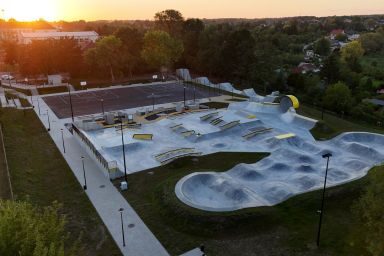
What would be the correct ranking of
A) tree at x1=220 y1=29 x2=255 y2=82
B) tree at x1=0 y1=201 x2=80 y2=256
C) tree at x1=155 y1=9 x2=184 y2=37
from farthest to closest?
tree at x1=155 y1=9 x2=184 y2=37 < tree at x1=220 y1=29 x2=255 y2=82 < tree at x1=0 y1=201 x2=80 y2=256

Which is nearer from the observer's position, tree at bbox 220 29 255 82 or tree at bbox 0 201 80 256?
Answer: tree at bbox 0 201 80 256

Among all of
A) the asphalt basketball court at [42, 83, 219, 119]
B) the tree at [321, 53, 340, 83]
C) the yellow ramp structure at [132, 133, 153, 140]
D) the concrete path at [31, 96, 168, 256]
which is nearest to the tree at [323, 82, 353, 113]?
the tree at [321, 53, 340, 83]

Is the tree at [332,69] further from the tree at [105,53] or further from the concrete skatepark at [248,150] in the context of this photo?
the tree at [105,53]

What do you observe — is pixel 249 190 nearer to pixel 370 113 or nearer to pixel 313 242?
pixel 313 242

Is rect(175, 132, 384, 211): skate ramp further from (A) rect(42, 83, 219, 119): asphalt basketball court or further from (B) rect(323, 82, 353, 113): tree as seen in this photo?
(A) rect(42, 83, 219, 119): asphalt basketball court

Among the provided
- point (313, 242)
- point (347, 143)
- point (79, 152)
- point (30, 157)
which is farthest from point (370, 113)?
point (30, 157)

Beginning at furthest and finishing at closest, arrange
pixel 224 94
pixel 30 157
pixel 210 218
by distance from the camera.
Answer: pixel 224 94, pixel 30 157, pixel 210 218
